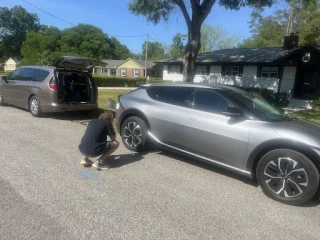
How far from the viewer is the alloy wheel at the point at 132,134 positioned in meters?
5.38

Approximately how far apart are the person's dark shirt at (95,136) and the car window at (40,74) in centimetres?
468

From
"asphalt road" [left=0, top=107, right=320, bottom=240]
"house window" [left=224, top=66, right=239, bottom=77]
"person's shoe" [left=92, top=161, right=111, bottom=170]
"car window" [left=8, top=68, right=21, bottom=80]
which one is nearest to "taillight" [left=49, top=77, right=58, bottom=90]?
"car window" [left=8, top=68, right=21, bottom=80]

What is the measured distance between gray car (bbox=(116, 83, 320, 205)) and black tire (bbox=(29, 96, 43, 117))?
4.03 m

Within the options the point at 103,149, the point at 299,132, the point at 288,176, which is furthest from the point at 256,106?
the point at 103,149

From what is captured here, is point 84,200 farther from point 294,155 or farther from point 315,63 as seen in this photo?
point 315,63

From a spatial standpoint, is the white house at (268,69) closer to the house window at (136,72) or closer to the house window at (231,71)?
the house window at (231,71)

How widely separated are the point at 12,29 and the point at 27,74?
101795 millimetres

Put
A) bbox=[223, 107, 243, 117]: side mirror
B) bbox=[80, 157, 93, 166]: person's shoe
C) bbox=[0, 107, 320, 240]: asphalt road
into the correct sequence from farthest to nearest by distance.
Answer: bbox=[80, 157, 93, 166]: person's shoe < bbox=[223, 107, 243, 117]: side mirror < bbox=[0, 107, 320, 240]: asphalt road

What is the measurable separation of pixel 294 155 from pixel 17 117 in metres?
8.15

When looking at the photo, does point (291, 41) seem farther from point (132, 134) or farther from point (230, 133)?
point (230, 133)

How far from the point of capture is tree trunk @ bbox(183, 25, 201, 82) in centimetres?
1316

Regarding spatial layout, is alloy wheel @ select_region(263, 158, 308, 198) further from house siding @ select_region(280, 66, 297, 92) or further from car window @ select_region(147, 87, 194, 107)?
house siding @ select_region(280, 66, 297, 92)

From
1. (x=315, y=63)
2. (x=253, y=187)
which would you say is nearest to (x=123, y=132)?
(x=253, y=187)

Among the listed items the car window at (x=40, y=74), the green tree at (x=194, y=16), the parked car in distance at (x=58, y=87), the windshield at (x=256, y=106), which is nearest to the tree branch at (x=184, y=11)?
the green tree at (x=194, y=16)
